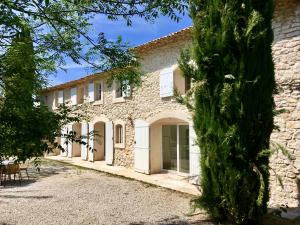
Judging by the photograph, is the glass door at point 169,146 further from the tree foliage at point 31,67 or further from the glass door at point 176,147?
the tree foliage at point 31,67

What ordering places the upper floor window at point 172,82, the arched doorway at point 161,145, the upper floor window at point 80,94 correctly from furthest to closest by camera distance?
the upper floor window at point 80,94 < the arched doorway at point 161,145 < the upper floor window at point 172,82

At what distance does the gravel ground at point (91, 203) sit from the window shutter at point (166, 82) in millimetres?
3157

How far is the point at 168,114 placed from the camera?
1098 cm

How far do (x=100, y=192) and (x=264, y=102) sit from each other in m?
5.40

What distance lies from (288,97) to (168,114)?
14.2 ft

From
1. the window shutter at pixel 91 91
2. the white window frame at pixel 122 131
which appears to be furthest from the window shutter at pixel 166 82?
the window shutter at pixel 91 91

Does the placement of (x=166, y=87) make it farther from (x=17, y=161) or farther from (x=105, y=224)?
(x=17, y=161)

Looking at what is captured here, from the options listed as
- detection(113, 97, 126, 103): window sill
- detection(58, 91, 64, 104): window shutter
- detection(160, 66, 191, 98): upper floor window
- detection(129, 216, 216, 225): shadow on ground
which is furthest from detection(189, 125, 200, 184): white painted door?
detection(58, 91, 64, 104): window shutter

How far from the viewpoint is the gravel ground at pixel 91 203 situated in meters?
6.55

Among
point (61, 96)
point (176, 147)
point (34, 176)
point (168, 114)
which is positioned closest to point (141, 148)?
point (176, 147)

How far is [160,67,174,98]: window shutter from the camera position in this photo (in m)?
10.9

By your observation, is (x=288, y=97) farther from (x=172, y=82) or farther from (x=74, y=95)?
(x=74, y=95)

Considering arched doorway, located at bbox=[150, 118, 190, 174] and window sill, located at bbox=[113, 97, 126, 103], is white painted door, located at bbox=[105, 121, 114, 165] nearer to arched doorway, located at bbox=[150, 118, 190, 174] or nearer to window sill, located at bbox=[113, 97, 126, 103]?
window sill, located at bbox=[113, 97, 126, 103]

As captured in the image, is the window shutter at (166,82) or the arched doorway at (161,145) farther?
the arched doorway at (161,145)
